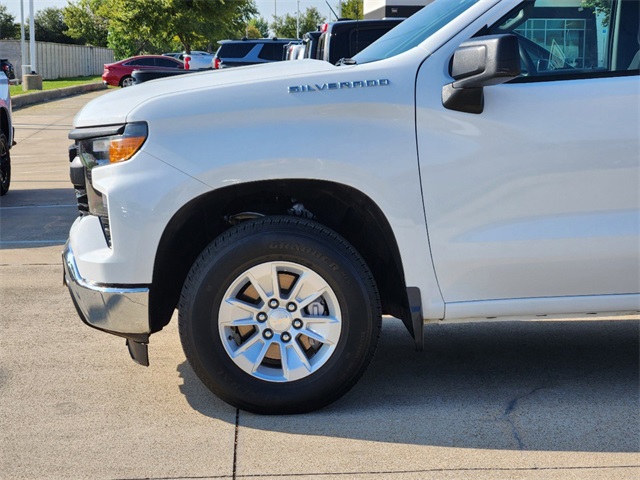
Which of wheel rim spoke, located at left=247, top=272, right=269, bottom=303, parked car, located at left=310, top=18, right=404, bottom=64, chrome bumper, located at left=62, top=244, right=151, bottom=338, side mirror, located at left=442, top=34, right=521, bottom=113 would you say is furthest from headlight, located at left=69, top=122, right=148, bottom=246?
parked car, located at left=310, top=18, right=404, bottom=64

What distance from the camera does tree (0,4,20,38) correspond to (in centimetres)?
7906

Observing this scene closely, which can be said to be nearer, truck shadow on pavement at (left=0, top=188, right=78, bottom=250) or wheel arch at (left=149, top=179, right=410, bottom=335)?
wheel arch at (left=149, top=179, right=410, bottom=335)

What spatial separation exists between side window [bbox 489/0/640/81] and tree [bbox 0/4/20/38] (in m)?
79.5

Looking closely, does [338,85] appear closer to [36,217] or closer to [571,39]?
[571,39]

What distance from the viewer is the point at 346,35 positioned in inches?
478

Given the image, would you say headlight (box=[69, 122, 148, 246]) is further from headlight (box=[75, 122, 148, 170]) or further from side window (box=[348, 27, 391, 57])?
side window (box=[348, 27, 391, 57])

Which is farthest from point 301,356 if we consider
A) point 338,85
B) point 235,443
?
point 338,85

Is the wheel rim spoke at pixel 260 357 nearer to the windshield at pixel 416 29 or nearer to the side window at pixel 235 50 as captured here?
the windshield at pixel 416 29

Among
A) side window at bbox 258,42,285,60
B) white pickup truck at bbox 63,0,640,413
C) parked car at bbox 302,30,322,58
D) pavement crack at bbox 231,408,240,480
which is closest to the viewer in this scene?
pavement crack at bbox 231,408,240,480

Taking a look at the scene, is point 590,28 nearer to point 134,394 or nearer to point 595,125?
point 595,125

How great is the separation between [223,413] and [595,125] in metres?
2.08

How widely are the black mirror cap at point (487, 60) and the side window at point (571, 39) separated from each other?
33 centimetres

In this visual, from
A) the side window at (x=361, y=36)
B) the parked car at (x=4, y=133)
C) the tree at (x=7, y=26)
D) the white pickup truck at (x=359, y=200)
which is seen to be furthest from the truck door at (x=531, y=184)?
the tree at (x=7, y=26)

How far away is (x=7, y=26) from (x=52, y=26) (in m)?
12.2
